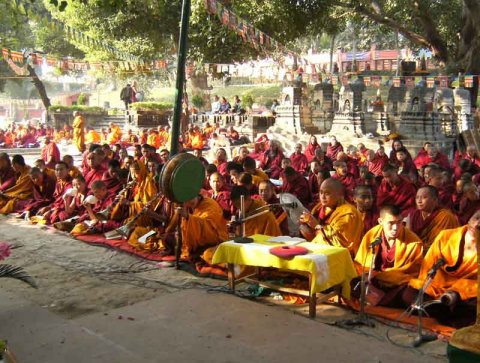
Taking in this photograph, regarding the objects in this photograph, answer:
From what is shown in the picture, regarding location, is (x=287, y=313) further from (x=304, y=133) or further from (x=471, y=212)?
(x=304, y=133)

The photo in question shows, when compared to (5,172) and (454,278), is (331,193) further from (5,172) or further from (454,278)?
(5,172)

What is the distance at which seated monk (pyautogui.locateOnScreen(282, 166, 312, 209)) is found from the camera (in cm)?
981

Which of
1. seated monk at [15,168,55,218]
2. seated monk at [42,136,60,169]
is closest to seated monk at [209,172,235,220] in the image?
seated monk at [15,168,55,218]

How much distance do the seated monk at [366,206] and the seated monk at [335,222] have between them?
1.96 ft

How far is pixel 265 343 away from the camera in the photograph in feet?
15.8

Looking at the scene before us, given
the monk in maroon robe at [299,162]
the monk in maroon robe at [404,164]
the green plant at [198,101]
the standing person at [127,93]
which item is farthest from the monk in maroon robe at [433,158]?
the standing person at [127,93]

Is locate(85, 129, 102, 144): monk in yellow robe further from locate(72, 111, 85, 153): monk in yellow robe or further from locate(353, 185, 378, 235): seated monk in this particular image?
locate(353, 185, 378, 235): seated monk

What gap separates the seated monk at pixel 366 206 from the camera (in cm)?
689

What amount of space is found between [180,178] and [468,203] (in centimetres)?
392

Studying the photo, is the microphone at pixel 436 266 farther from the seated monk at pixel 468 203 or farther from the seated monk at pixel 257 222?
the seated monk at pixel 468 203

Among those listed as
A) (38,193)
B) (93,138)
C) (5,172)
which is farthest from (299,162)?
(93,138)

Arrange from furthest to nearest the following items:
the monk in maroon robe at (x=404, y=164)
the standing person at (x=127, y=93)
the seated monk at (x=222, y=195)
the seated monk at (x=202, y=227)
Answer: the standing person at (x=127, y=93), the monk in maroon robe at (x=404, y=164), the seated monk at (x=222, y=195), the seated monk at (x=202, y=227)

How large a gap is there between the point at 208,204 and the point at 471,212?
3465mm

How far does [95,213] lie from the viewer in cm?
951
